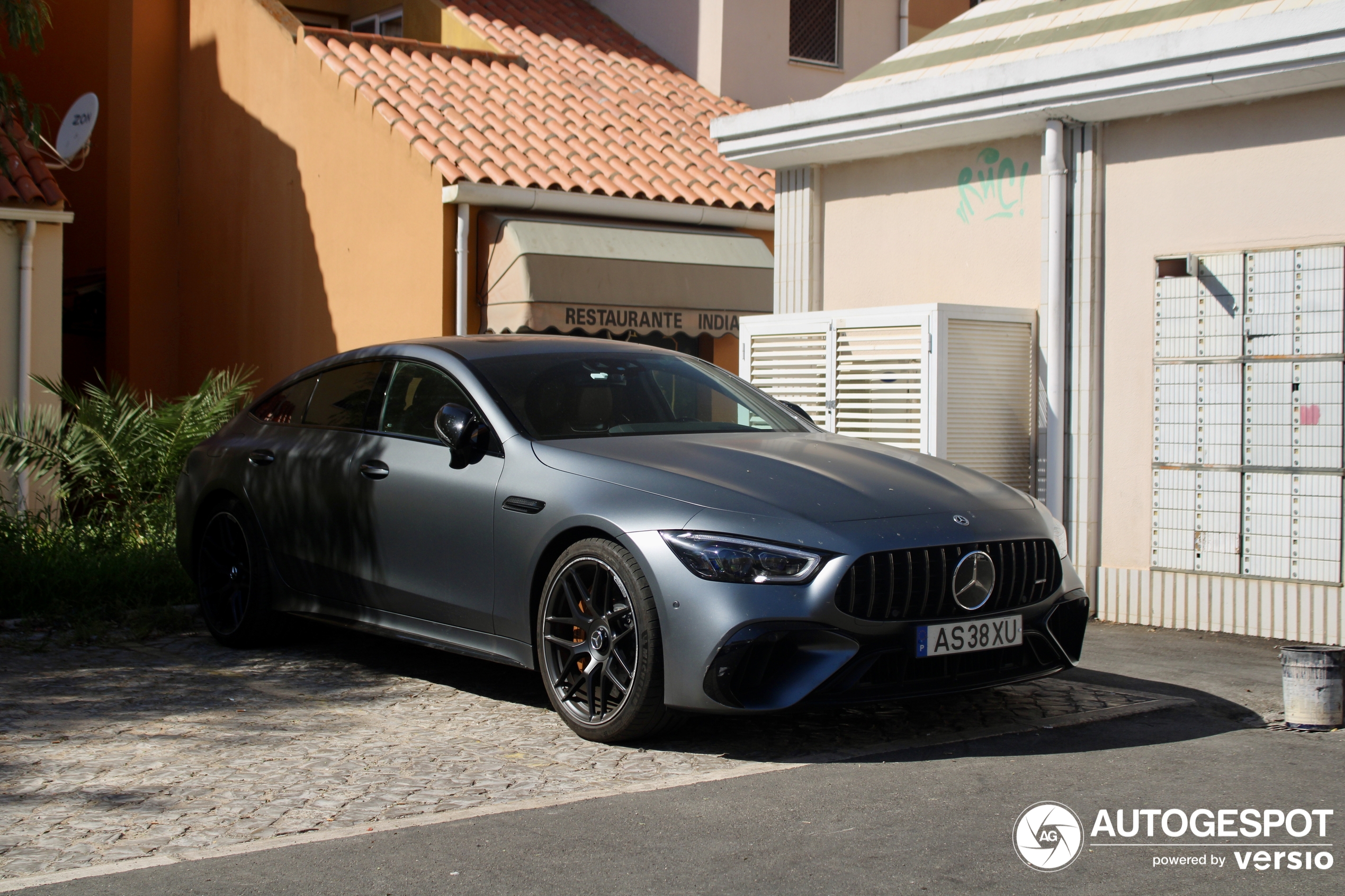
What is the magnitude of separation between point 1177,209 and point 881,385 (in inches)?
84.0

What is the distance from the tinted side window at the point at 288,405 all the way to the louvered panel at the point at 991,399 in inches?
158

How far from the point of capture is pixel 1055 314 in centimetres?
922

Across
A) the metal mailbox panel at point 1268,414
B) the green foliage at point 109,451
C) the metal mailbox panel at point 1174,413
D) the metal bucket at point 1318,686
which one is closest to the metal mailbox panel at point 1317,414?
the metal mailbox panel at point 1268,414

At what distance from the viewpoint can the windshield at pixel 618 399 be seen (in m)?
6.34

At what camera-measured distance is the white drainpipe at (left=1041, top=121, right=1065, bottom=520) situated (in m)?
9.18

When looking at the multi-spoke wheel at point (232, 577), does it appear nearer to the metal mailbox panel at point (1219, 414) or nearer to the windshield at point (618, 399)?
the windshield at point (618, 399)

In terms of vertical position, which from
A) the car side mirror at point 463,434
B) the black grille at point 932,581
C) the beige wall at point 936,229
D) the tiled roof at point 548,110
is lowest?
the black grille at point 932,581

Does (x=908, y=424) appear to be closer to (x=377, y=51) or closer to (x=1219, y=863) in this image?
(x=1219, y=863)

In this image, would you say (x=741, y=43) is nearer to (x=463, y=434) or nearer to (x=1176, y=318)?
(x=1176, y=318)

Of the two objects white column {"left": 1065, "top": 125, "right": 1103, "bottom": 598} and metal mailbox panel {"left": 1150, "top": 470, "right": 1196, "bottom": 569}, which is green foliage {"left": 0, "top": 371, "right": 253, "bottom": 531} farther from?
metal mailbox panel {"left": 1150, "top": 470, "right": 1196, "bottom": 569}

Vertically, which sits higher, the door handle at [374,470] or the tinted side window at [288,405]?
the tinted side window at [288,405]

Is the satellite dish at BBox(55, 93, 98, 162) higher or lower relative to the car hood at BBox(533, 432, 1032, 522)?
higher

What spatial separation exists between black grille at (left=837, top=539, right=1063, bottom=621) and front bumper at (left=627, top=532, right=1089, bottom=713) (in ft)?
0.17

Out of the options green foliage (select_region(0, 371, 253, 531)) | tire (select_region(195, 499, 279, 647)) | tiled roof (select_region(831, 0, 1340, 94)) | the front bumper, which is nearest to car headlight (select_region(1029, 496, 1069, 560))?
the front bumper
